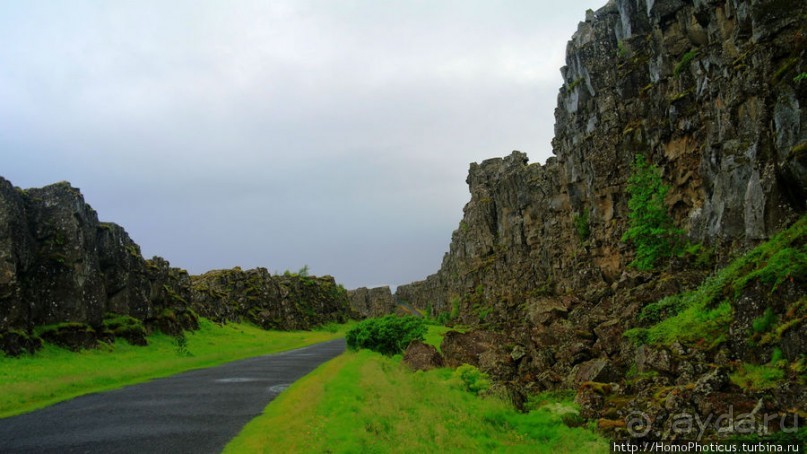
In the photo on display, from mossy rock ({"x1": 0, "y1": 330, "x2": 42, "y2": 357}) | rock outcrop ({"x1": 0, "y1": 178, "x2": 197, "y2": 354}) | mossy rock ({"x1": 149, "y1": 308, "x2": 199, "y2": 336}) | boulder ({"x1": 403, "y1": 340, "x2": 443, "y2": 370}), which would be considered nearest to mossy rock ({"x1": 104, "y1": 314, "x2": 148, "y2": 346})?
rock outcrop ({"x1": 0, "y1": 178, "x2": 197, "y2": 354})

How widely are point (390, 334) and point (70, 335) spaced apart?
1078 inches

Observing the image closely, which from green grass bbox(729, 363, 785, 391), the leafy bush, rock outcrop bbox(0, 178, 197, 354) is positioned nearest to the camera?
green grass bbox(729, 363, 785, 391)

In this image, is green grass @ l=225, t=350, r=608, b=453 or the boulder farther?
the boulder

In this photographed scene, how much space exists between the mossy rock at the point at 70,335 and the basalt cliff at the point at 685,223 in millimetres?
32980

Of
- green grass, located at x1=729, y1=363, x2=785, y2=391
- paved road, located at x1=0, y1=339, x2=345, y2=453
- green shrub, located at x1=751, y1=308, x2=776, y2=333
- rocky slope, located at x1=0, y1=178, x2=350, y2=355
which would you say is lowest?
paved road, located at x1=0, y1=339, x2=345, y2=453

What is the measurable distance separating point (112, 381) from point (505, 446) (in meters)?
25.2

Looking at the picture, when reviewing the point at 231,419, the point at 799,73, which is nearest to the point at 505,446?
the point at 231,419

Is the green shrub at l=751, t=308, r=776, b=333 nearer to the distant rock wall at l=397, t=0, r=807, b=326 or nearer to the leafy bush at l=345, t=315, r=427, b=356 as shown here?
the distant rock wall at l=397, t=0, r=807, b=326

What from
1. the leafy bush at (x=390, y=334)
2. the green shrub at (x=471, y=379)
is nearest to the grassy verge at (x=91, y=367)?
the leafy bush at (x=390, y=334)

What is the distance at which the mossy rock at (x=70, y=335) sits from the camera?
42.8 m

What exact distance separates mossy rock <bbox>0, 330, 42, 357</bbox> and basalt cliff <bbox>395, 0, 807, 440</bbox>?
32.9 m

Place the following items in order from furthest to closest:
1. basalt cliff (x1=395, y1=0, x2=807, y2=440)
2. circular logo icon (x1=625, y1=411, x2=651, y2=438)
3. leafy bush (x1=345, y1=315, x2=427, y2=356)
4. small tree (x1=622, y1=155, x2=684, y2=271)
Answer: leafy bush (x1=345, y1=315, x2=427, y2=356)
small tree (x1=622, y1=155, x2=684, y2=271)
basalt cliff (x1=395, y1=0, x2=807, y2=440)
circular logo icon (x1=625, y1=411, x2=651, y2=438)

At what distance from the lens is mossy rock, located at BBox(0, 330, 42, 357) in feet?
121

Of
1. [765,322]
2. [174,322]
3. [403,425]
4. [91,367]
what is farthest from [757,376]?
[174,322]
